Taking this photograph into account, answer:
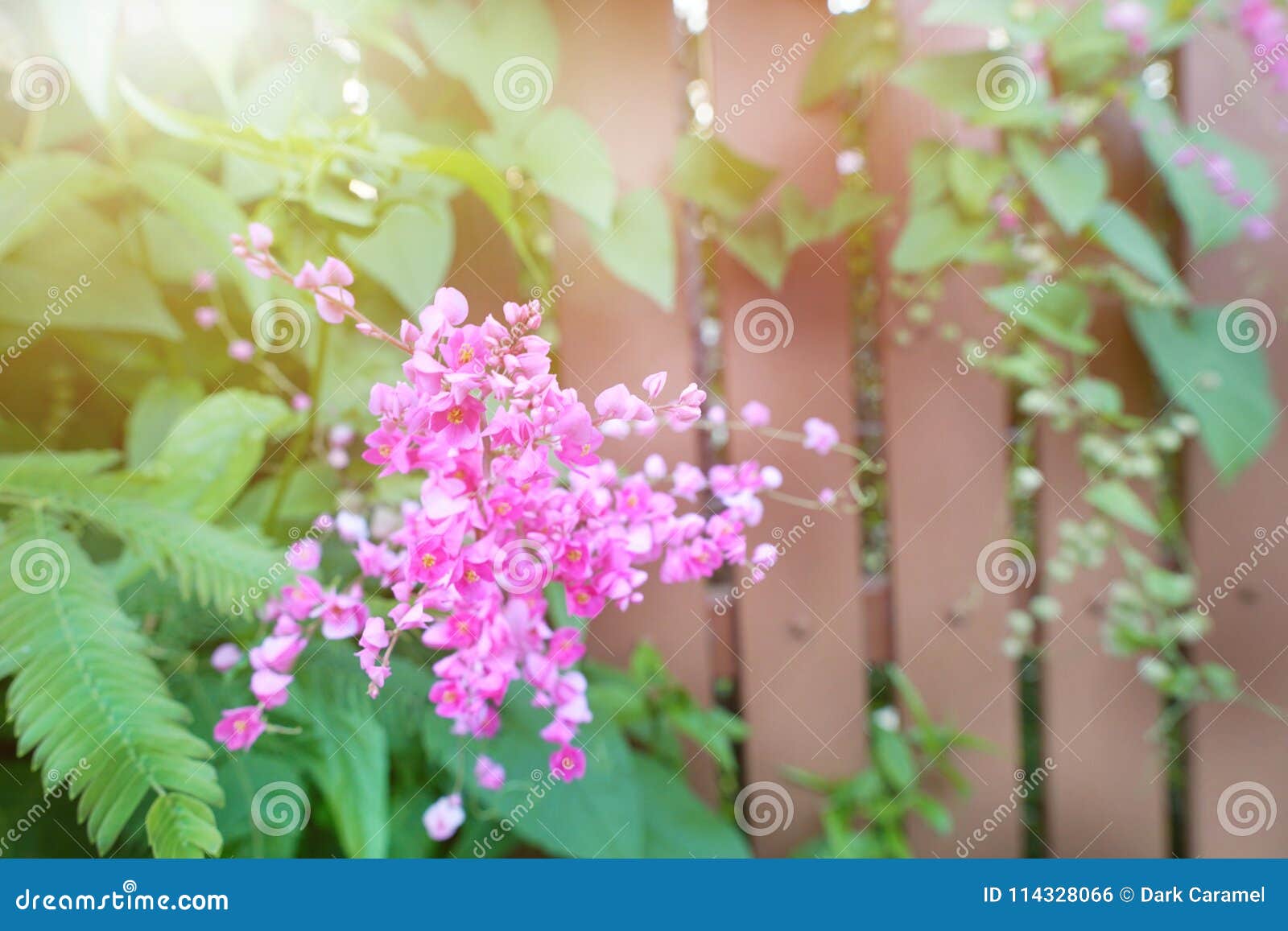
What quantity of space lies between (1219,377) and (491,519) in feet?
3.78

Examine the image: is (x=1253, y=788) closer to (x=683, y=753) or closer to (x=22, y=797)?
(x=683, y=753)

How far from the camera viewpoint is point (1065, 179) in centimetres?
111

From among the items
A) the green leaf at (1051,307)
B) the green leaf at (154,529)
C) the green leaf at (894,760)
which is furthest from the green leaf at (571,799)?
the green leaf at (1051,307)

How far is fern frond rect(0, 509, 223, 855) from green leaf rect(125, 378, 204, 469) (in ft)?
0.89

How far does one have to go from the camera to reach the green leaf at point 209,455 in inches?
28.5

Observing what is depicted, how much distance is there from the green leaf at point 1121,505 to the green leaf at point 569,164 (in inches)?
33.4

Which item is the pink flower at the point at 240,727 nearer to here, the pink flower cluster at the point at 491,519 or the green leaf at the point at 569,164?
the pink flower cluster at the point at 491,519

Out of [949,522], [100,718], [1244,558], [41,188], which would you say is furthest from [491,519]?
[1244,558]

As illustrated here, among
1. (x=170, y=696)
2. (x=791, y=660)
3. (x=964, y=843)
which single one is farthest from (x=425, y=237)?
(x=964, y=843)

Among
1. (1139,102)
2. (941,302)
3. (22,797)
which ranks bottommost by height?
(22,797)

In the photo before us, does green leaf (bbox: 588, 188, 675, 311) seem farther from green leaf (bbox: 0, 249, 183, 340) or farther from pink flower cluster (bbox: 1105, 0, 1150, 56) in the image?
pink flower cluster (bbox: 1105, 0, 1150, 56)

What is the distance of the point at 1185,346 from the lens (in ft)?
3.81

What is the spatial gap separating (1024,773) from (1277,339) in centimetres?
78

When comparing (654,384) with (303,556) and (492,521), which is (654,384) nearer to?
(492,521)
